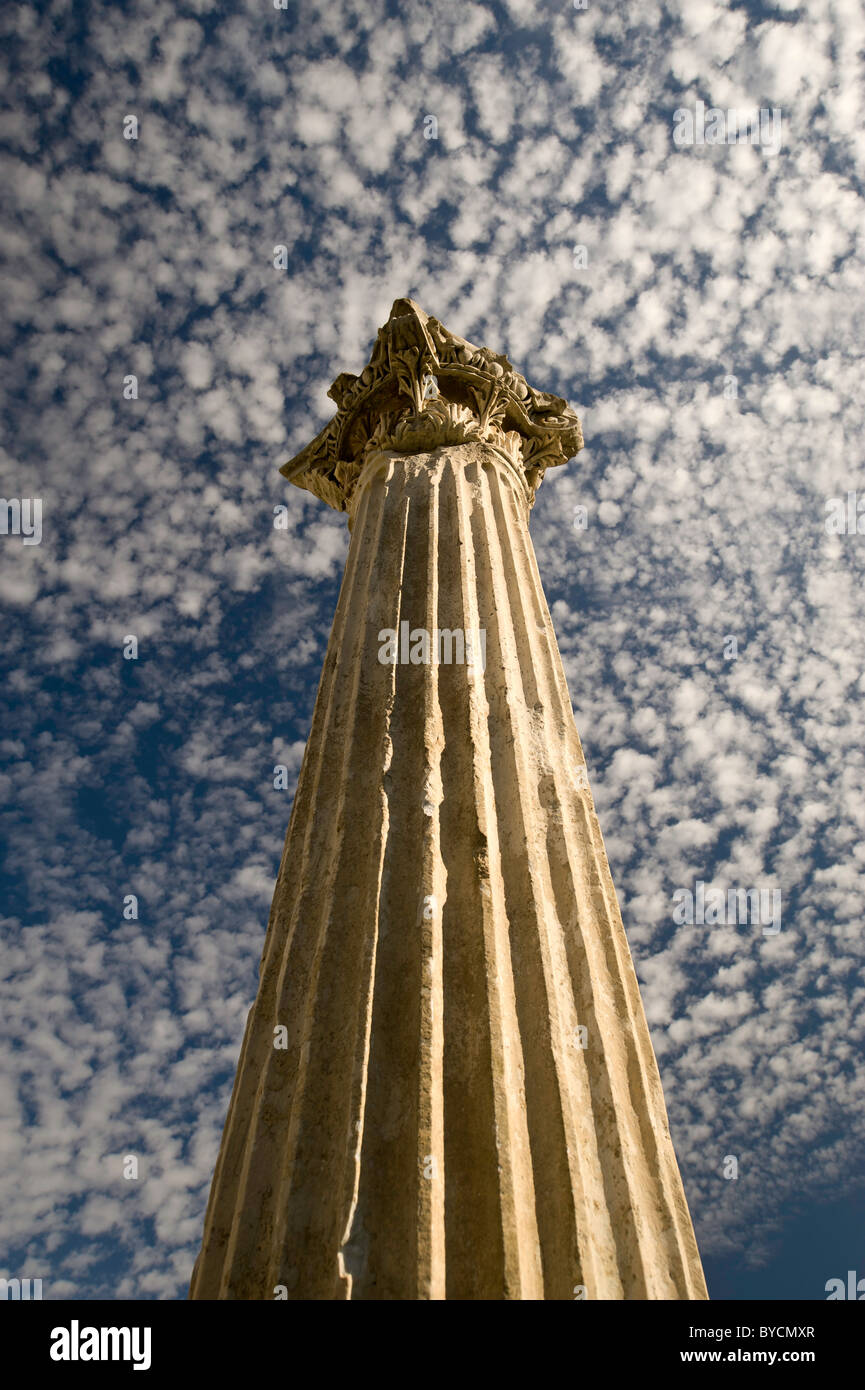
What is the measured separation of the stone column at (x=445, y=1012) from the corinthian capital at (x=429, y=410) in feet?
10.4

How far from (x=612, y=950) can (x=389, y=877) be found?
5.44 ft

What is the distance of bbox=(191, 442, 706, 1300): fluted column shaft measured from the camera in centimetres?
452

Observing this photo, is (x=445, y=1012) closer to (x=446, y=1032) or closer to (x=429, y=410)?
(x=446, y=1032)

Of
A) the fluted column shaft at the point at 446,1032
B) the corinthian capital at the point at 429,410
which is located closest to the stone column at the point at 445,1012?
the fluted column shaft at the point at 446,1032

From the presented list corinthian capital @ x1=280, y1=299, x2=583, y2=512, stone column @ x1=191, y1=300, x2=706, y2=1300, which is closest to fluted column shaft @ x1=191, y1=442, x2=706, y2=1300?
stone column @ x1=191, y1=300, x2=706, y2=1300

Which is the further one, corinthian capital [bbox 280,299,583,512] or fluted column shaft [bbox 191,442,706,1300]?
corinthian capital [bbox 280,299,583,512]

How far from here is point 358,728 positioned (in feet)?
23.5

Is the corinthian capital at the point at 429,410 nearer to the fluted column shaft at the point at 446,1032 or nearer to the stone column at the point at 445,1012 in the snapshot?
the stone column at the point at 445,1012

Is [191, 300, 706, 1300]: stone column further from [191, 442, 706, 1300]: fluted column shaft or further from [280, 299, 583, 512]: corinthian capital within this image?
[280, 299, 583, 512]: corinthian capital

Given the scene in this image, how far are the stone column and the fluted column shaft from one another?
0.01 m

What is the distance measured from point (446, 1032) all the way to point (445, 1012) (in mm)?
114

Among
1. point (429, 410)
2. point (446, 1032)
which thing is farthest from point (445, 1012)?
point (429, 410)
